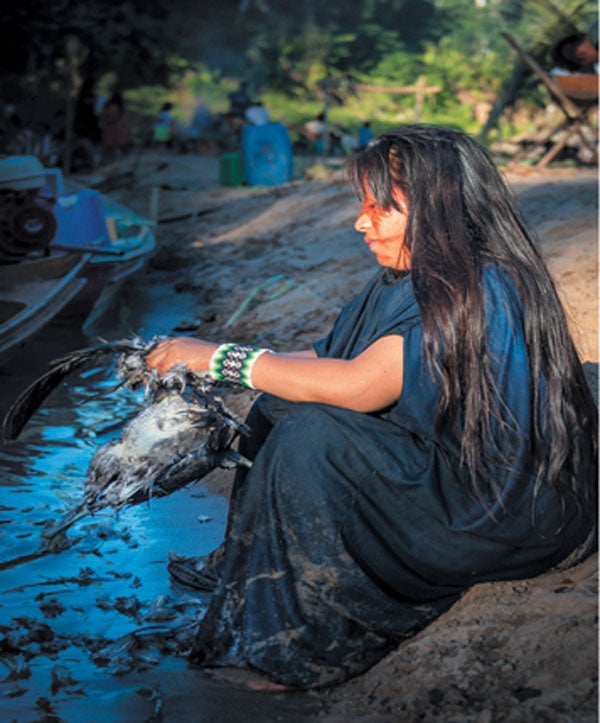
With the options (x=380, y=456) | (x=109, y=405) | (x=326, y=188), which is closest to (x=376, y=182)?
(x=380, y=456)

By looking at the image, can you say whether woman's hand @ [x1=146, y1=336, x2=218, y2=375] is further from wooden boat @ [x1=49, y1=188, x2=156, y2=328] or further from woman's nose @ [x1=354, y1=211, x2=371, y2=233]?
wooden boat @ [x1=49, y1=188, x2=156, y2=328]

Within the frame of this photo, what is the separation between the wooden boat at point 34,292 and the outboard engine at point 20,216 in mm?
109

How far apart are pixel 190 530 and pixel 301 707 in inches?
62.2

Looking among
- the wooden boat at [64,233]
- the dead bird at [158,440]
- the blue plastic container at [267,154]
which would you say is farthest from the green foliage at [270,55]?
the dead bird at [158,440]

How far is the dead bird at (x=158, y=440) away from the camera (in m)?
2.75

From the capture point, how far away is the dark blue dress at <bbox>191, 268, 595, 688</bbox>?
2389 mm

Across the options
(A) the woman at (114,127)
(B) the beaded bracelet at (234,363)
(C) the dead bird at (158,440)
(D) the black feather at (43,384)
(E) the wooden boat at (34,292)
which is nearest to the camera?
(B) the beaded bracelet at (234,363)

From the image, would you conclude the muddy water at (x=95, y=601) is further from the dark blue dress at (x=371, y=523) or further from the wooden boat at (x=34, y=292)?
the wooden boat at (x=34, y=292)

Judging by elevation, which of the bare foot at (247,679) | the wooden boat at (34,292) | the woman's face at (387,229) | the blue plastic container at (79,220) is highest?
the woman's face at (387,229)

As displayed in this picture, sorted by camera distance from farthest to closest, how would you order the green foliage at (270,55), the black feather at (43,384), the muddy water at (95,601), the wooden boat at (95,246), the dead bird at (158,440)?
1. the green foliage at (270,55)
2. the wooden boat at (95,246)
3. the black feather at (43,384)
4. the dead bird at (158,440)
5. the muddy water at (95,601)

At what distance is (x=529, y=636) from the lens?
239cm

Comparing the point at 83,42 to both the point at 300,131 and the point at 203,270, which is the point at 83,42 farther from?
the point at 203,270

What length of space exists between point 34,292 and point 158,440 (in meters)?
4.45

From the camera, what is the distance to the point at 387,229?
8.34ft
